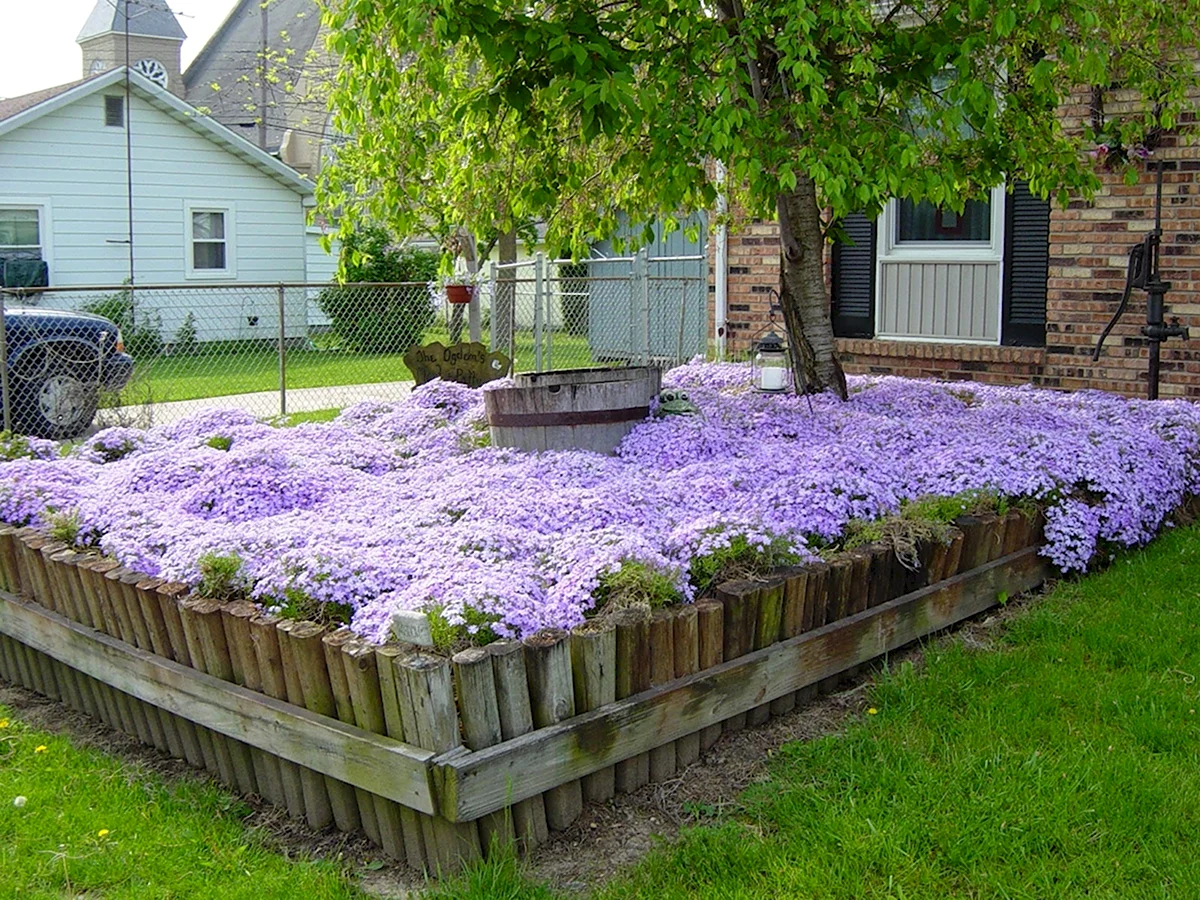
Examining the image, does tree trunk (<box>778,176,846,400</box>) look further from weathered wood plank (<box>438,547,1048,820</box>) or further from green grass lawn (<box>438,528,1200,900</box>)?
green grass lawn (<box>438,528,1200,900</box>)

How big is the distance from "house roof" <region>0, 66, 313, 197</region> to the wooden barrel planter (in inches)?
630

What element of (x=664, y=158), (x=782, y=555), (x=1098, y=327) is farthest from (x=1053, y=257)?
(x=782, y=555)

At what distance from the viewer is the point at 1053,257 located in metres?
9.69

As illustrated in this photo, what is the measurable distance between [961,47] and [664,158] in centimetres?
146

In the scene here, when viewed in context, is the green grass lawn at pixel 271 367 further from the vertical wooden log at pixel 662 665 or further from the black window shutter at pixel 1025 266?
the vertical wooden log at pixel 662 665

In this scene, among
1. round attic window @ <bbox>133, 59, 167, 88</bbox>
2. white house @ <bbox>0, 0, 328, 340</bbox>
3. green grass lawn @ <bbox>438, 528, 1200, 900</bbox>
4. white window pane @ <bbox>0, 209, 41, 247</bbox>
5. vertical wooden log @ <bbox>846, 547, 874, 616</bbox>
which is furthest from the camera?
round attic window @ <bbox>133, 59, 167, 88</bbox>

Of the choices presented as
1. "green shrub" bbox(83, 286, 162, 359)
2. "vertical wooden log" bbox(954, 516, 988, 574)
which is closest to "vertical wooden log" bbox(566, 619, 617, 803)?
"vertical wooden log" bbox(954, 516, 988, 574)

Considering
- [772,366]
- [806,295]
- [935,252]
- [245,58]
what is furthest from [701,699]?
[245,58]

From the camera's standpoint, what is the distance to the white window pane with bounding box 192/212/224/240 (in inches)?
873

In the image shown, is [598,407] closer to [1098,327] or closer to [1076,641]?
[1076,641]

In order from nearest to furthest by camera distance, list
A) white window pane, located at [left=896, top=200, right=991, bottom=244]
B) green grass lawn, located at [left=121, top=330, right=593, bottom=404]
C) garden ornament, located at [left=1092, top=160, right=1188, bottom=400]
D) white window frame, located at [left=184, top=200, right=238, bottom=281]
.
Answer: garden ornament, located at [left=1092, top=160, right=1188, bottom=400] → white window pane, located at [left=896, top=200, right=991, bottom=244] → green grass lawn, located at [left=121, top=330, right=593, bottom=404] → white window frame, located at [left=184, top=200, right=238, bottom=281]

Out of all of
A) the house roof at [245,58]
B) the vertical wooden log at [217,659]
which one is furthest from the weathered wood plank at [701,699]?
the house roof at [245,58]

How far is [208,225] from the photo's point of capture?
22.4 metres

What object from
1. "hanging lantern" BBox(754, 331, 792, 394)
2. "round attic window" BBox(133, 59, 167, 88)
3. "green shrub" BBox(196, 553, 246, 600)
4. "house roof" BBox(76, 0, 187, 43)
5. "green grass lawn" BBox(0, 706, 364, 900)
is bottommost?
"green grass lawn" BBox(0, 706, 364, 900)
